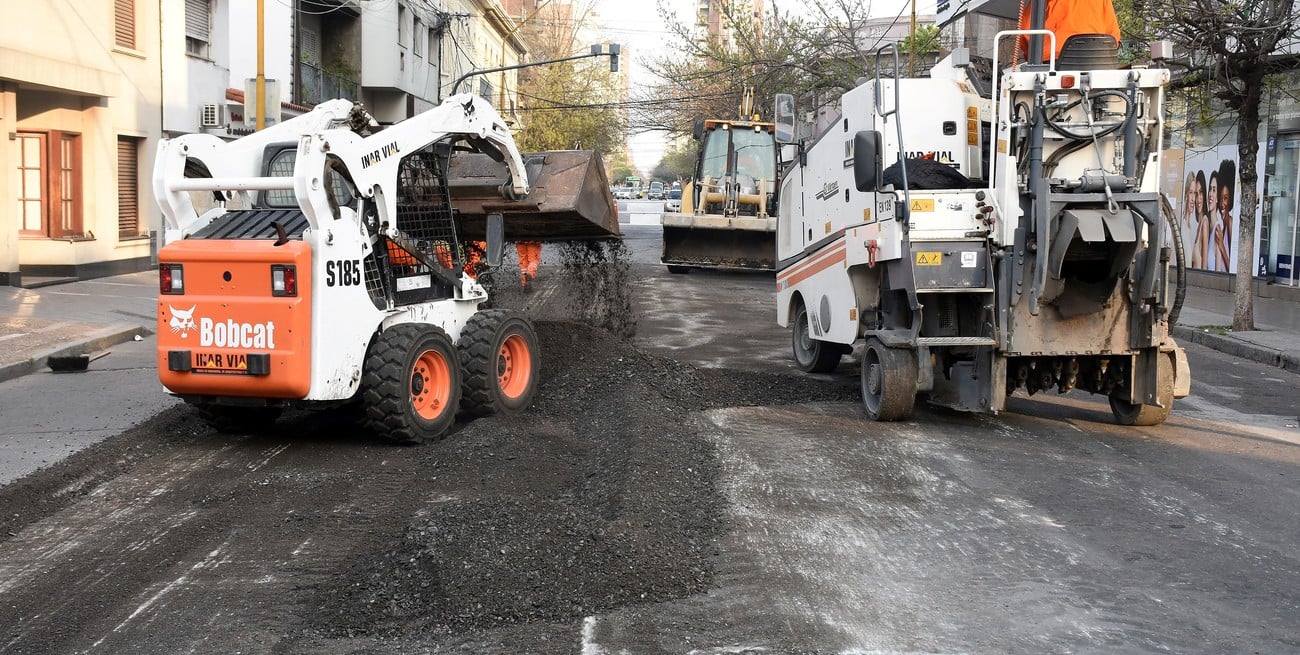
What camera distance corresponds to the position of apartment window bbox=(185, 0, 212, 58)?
23312 millimetres

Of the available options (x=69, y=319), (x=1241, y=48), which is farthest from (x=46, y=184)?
(x=1241, y=48)

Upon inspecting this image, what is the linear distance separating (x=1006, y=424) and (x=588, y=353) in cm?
385

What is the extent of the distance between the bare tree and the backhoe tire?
6.28 meters

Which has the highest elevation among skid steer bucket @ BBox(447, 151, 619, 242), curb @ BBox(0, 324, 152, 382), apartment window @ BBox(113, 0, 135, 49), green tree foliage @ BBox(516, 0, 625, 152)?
green tree foliage @ BBox(516, 0, 625, 152)

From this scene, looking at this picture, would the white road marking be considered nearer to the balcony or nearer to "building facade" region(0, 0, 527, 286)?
"building facade" region(0, 0, 527, 286)

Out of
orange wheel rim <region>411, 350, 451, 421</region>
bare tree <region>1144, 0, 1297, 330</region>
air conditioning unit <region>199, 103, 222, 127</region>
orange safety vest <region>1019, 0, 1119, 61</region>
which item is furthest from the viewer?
air conditioning unit <region>199, 103, 222, 127</region>

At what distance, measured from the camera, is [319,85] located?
Result: 33.0 m

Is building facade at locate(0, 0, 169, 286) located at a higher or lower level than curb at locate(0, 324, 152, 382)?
higher

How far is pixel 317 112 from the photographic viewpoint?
8016 mm

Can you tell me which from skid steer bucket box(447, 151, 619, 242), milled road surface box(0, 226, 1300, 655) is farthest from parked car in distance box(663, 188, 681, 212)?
milled road surface box(0, 226, 1300, 655)

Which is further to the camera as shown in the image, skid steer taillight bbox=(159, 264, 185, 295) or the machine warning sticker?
skid steer taillight bbox=(159, 264, 185, 295)

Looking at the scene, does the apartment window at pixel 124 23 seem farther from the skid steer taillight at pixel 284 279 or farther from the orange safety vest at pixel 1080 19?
the orange safety vest at pixel 1080 19

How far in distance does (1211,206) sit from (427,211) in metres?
19.4

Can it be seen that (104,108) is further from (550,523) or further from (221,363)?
(550,523)
